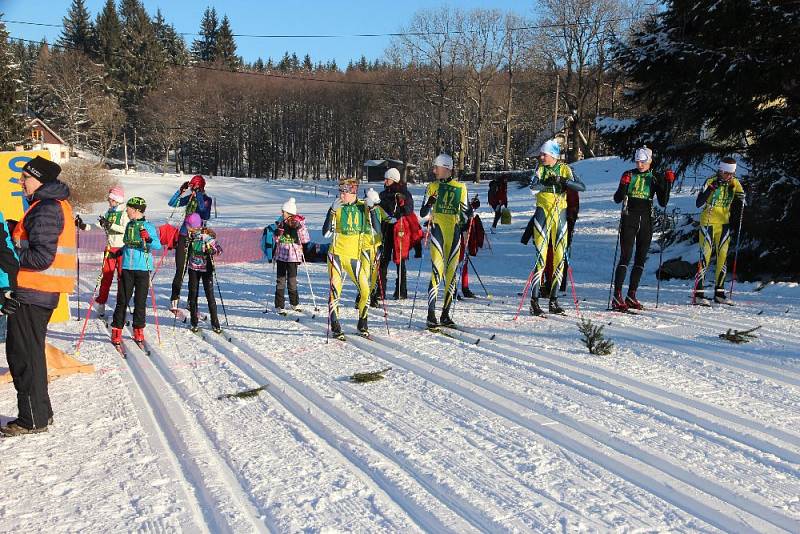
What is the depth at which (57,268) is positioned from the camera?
483 centimetres

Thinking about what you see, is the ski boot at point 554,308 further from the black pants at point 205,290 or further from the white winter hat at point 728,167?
the black pants at point 205,290

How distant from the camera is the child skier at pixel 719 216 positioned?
354 inches

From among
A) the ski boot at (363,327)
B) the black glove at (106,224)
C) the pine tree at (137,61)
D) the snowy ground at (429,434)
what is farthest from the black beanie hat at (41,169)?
the pine tree at (137,61)

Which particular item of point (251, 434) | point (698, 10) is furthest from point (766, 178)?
point (251, 434)

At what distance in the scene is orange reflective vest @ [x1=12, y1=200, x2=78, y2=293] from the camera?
4.71 m

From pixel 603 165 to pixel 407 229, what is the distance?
111 feet

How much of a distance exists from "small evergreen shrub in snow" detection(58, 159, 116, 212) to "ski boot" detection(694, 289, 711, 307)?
1282 inches

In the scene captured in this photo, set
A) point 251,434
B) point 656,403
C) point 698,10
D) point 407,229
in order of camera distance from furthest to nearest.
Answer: point 698,10 < point 407,229 < point 656,403 < point 251,434

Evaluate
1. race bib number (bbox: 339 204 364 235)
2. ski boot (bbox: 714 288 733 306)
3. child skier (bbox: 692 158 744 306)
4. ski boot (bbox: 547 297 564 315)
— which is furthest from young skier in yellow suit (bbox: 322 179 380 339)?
ski boot (bbox: 714 288 733 306)

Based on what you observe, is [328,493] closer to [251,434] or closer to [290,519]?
[290,519]

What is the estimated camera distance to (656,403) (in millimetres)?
5121

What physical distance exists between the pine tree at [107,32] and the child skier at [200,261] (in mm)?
88908

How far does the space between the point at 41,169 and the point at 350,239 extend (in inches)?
138

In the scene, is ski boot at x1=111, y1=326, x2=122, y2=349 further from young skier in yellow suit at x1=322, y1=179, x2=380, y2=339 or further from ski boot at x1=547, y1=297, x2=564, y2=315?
ski boot at x1=547, y1=297, x2=564, y2=315
